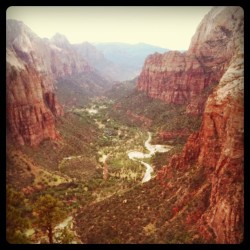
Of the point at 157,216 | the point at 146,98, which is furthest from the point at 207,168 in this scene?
the point at 146,98

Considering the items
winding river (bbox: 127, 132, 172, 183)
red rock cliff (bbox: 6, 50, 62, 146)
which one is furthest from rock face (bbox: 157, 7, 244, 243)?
red rock cliff (bbox: 6, 50, 62, 146)

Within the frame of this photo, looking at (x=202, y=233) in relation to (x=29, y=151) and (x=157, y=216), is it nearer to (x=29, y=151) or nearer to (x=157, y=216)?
(x=157, y=216)

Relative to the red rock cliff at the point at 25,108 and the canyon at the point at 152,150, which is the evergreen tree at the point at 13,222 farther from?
the red rock cliff at the point at 25,108

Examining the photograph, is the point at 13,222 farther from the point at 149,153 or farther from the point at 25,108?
the point at 149,153

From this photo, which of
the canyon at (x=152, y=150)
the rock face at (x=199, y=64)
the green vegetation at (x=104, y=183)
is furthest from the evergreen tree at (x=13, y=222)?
the rock face at (x=199, y=64)

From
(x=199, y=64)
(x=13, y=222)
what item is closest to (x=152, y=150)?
(x=199, y=64)

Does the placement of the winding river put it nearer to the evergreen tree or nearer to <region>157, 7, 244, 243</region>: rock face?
<region>157, 7, 244, 243</region>: rock face
